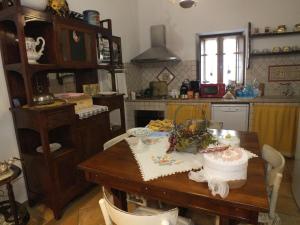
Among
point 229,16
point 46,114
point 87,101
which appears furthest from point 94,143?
point 229,16

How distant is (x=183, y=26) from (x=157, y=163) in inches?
116

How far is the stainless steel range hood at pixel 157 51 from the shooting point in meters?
3.43

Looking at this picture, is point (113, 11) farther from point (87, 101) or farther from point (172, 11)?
point (87, 101)

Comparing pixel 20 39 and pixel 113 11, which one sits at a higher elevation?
pixel 113 11

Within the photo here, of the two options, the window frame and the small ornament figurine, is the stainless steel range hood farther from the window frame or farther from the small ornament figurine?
the small ornament figurine

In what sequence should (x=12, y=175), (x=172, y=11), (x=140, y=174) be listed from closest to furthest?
(x=140, y=174)
(x=12, y=175)
(x=172, y=11)

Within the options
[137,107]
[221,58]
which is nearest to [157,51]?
[137,107]

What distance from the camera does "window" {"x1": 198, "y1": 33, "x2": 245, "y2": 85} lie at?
346cm

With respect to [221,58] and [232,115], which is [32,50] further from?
[221,58]

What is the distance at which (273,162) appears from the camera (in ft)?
4.50

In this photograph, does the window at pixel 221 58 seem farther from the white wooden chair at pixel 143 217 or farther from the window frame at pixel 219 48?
the white wooden chair at pixel 143 217

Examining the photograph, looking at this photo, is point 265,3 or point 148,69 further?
point 148,69

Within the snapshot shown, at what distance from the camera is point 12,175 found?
155cm

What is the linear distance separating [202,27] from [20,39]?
2.74 metres
